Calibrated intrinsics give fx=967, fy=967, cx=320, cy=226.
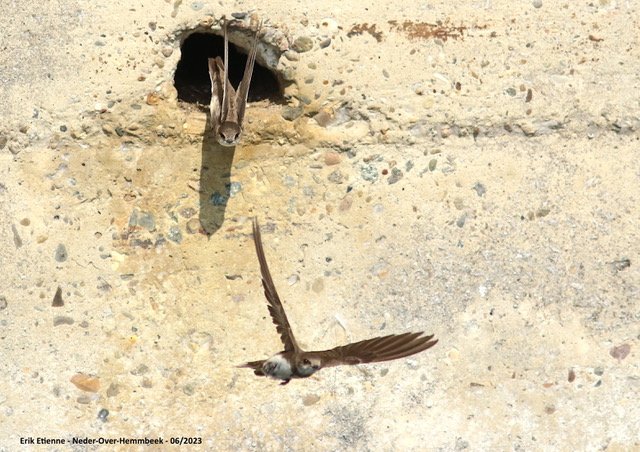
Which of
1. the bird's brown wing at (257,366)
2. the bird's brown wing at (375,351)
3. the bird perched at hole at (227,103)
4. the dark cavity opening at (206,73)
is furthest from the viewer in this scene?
the dark cavity opening at (206,73)

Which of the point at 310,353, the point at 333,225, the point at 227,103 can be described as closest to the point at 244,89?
the point at 227,103

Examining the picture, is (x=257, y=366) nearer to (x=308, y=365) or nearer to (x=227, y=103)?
(x=308, y=365)

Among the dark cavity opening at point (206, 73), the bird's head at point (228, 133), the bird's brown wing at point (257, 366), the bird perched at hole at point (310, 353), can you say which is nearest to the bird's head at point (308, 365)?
the bird perched at hole at point (310, 353)

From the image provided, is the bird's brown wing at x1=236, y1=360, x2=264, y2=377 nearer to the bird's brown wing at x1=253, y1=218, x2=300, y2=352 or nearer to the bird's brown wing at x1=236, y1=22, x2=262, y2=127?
the bird's brown wing at x1=253, y1=218, x2=300, y2=352

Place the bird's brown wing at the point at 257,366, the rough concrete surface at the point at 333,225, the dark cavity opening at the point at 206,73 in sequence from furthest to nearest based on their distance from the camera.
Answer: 1. the dark cavity opening at the point at 206,73
2. the rough concrete surface at the point at 333,225
3. the bird's brown wing at the point at 257,366

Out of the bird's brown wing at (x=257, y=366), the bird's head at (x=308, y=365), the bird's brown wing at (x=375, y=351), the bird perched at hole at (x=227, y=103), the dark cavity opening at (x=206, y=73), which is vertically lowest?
the bird's brown wing at (x=257, y=366)

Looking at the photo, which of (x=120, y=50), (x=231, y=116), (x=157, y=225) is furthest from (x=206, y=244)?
(x=120, y=50)

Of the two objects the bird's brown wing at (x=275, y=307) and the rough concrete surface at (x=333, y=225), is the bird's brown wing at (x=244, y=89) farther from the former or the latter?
the bird's brown wing at (x=275, y=307)

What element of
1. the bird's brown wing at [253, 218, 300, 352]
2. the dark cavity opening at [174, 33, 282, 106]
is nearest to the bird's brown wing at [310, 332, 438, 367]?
the bird's brown wing at [253, 218, 300, 352]
